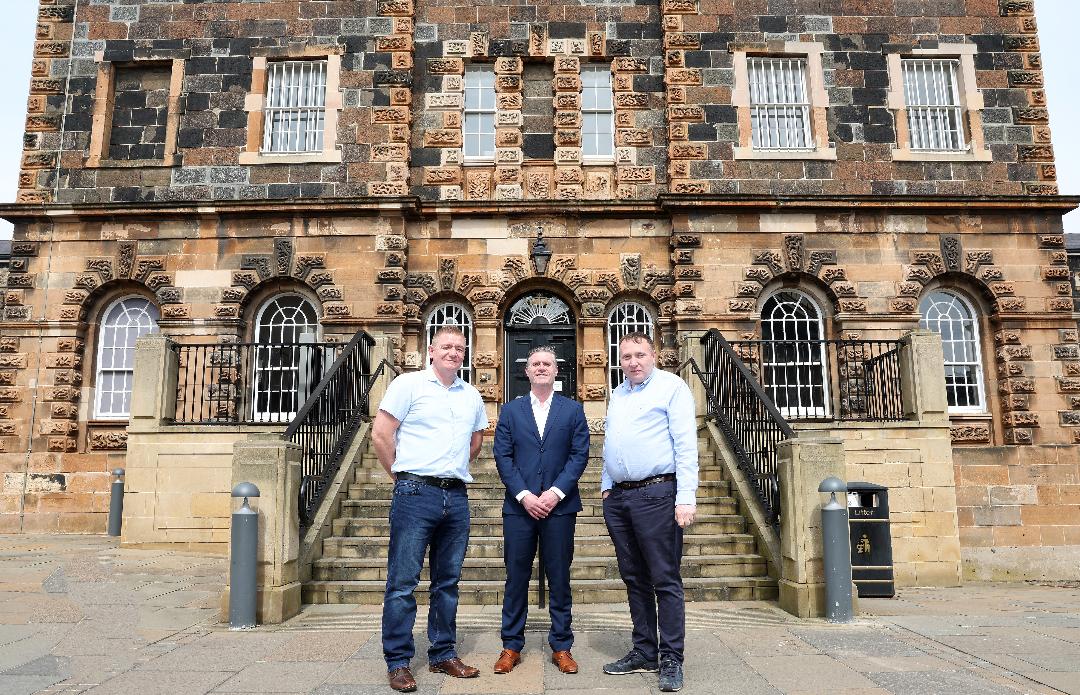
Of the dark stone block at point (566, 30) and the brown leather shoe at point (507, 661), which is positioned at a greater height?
the dark stone block at point (566, 30)

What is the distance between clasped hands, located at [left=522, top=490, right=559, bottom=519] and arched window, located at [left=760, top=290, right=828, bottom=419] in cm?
857

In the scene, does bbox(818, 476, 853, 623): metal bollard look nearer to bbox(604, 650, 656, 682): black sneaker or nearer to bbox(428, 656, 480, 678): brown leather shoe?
bbox(604, 650, 656, 682): black sneaker

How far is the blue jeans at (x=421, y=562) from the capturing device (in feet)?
15.3

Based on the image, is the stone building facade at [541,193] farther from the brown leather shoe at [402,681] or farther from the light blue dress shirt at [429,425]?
the brown leather shoe at [402,681]

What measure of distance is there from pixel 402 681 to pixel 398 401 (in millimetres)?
1679

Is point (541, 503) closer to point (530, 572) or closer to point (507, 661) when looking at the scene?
point (530, 572)

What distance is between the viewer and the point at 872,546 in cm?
844

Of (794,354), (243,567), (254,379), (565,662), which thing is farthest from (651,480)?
(794,354)

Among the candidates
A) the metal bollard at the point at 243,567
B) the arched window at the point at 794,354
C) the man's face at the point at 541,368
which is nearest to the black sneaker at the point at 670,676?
the man's face at the point at 541,368

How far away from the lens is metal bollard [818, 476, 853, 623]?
6.50 m

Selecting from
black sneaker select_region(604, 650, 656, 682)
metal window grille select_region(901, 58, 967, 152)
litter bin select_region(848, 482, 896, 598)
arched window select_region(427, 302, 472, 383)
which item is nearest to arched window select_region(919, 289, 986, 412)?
metal window grille select_region(901, 58, 967, 152)

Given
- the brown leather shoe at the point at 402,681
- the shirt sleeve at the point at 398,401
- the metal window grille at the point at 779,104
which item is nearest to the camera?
the brown leather shoe at the point at 402,681

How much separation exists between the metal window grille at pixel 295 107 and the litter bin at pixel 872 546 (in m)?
A: 10.9

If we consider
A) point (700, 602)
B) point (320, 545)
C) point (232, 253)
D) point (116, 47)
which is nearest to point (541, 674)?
point (700, 602)
